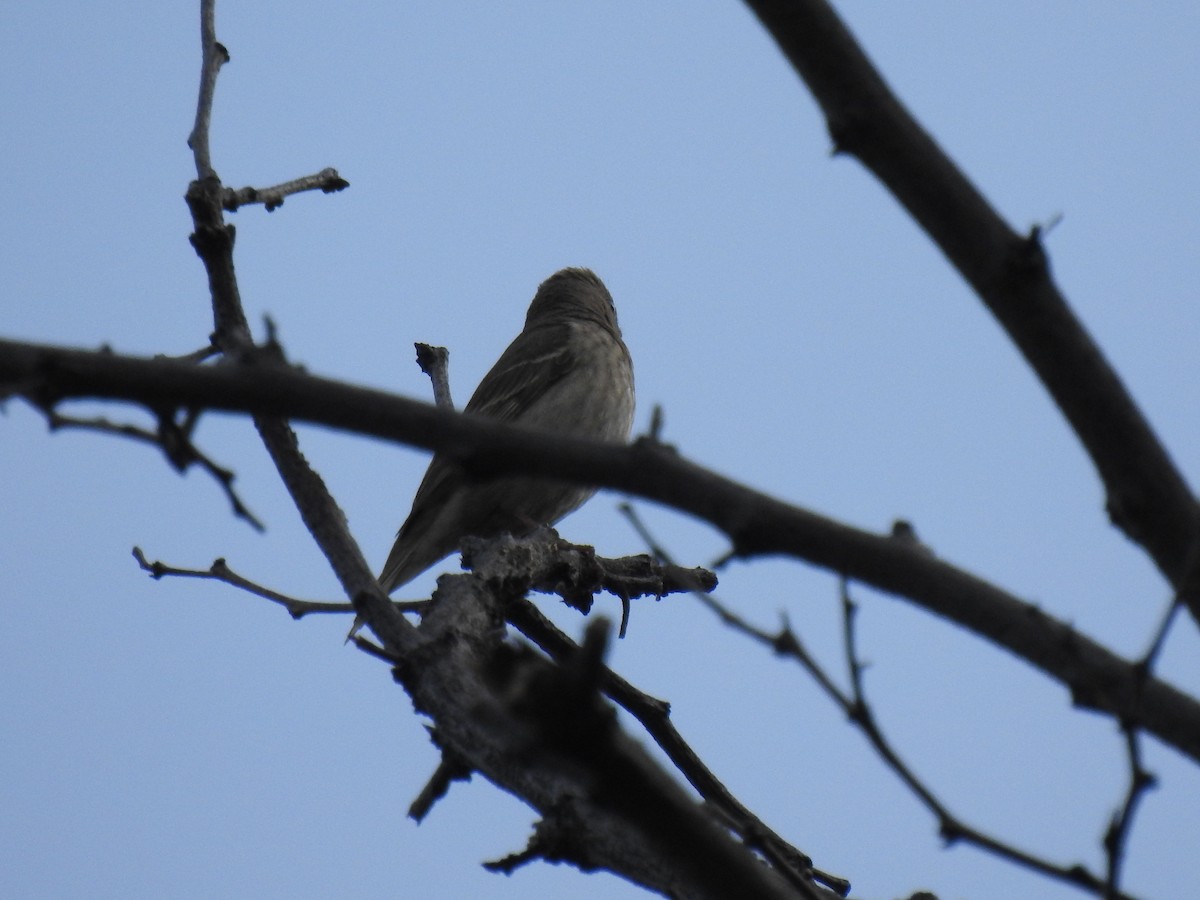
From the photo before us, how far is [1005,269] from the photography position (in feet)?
5.46

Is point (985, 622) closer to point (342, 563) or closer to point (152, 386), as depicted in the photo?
point (152, 386)

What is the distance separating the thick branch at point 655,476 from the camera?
158cm

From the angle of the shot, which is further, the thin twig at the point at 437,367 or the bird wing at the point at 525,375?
the bird wing at the point at 525,375

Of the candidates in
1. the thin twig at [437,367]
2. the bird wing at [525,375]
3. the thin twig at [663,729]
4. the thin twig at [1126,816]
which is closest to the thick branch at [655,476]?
the thin twig at [1126,816]

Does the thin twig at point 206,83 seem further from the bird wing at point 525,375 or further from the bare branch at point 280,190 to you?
the bird wing at point 525,375

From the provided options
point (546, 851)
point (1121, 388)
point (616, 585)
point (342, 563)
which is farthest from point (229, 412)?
point (616, 585)

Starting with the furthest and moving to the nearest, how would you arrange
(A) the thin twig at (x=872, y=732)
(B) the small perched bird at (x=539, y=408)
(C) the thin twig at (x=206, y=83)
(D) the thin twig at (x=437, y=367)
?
(B) the small perched bird at (x=539, y=408) < (D) the thin twig at (x=437, y=367) < (C) the thin twig at (x=206, y=83) < (A) the thin twig at (x=872, y=732)

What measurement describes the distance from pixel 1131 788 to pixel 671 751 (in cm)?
238

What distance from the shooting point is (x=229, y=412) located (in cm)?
160

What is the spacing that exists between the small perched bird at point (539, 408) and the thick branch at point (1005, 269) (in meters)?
4.61

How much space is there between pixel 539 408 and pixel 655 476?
280 inches

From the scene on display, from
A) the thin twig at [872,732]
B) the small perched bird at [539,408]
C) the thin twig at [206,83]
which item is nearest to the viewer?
the thin twig at [872,732]

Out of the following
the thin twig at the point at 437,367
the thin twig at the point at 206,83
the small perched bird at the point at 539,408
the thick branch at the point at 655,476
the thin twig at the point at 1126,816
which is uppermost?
the small perched bird at the point at 539,408

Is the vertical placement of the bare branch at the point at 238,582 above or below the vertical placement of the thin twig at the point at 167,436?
above
